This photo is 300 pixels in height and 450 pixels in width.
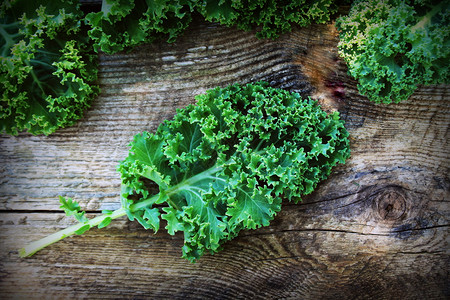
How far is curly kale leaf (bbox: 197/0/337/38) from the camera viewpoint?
2348 mm

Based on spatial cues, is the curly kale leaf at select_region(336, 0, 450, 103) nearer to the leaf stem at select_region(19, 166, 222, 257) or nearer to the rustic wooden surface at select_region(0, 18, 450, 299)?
the rustic wooden surface at select_region(0, 18, 450, 299)

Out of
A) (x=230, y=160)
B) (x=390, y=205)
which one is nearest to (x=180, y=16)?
(x=230, y=160)

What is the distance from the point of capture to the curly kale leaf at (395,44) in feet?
7.14

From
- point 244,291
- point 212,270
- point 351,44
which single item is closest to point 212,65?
point 351,44

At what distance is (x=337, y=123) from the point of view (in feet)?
7.76

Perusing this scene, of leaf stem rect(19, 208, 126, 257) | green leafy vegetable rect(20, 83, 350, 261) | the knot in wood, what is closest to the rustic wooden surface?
the knot in wood

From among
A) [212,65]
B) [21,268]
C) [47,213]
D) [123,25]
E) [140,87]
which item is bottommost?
[21,268]

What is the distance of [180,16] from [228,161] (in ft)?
2.80

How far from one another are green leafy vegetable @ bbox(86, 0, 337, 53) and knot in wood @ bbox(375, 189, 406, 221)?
114cm

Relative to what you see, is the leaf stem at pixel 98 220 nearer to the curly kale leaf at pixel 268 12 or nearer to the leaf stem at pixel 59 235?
the leaf stem at pixel 59 235

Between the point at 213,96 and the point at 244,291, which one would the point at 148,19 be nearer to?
the point at 213,96

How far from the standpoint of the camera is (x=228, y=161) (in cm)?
234

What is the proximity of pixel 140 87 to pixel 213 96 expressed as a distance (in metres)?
0.58

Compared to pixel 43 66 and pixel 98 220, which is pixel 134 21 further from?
pixel 98 220
